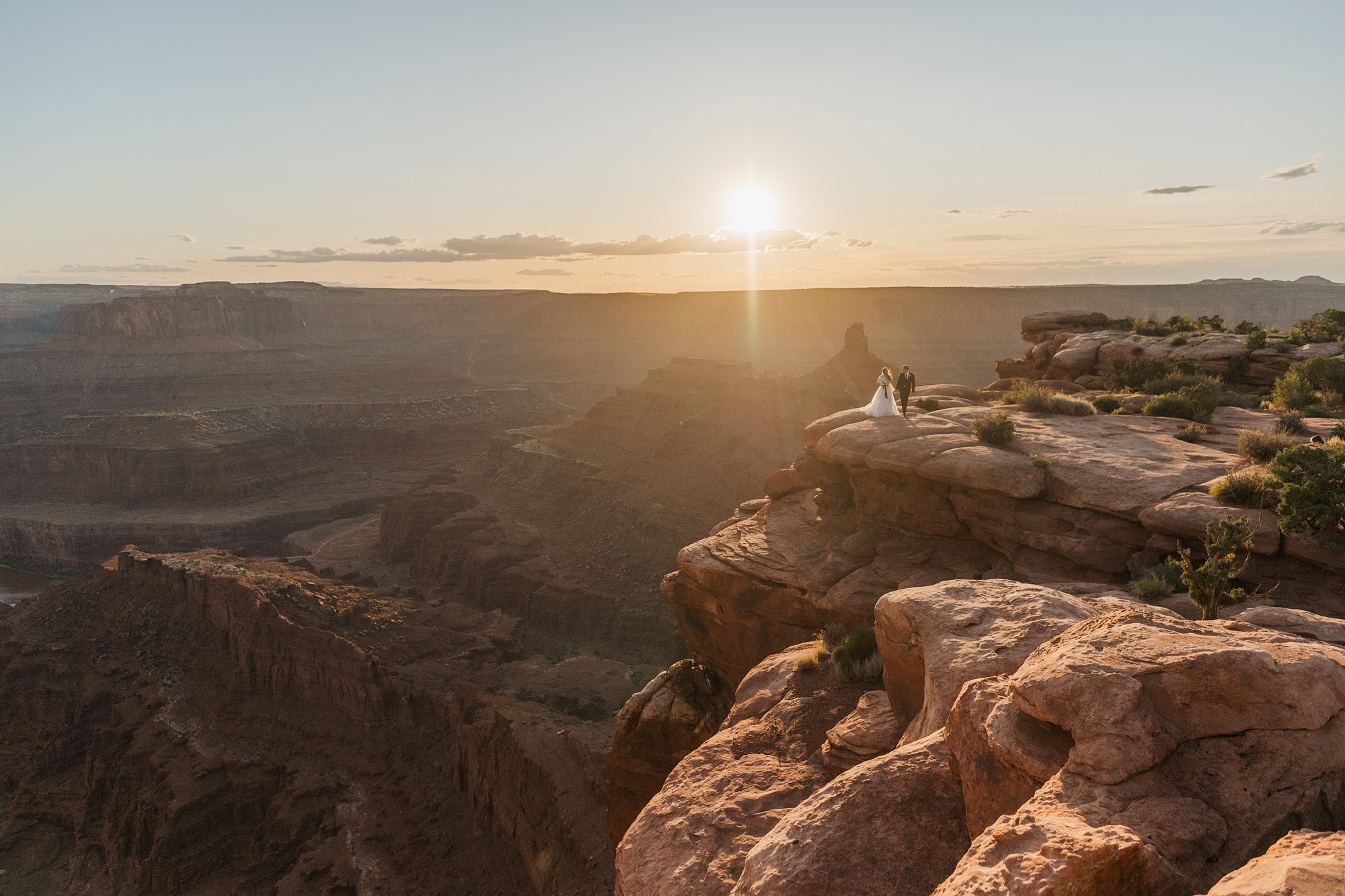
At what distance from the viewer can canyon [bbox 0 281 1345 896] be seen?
6.54 metres

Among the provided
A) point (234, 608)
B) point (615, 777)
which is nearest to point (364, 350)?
point (234, 608)

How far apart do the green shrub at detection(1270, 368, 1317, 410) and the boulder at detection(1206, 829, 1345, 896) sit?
21.1 meters

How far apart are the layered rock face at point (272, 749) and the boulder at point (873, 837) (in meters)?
16.2

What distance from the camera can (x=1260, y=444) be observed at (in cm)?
1636

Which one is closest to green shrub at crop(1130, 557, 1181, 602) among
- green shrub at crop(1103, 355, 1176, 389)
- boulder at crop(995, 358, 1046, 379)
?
green shrub at crop(1103, 355, 1176, 389)

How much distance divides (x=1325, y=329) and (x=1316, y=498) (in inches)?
849

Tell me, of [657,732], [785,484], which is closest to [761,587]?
[657,732]

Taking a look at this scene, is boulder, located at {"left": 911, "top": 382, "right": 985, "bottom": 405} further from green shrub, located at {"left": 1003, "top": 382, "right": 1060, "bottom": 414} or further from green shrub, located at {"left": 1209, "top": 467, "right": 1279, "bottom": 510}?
green shrub, located at {"left": 1209, "top": 467, "right": 1279, "bottom": 510}

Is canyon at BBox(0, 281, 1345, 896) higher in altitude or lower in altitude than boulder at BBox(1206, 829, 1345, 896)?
lower

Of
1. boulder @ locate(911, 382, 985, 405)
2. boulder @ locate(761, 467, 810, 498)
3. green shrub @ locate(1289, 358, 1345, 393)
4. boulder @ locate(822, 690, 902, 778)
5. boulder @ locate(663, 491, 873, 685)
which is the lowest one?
boulder @ locate(663, 491, 873, 685)

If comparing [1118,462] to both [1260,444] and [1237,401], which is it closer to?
[1260,444]

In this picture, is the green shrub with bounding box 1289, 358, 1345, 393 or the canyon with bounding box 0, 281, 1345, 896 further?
the green shrub with bounding box 1289, 358, 1345, 393

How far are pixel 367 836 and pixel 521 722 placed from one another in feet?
20.9

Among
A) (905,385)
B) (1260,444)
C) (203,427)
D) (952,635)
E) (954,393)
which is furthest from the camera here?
(203,427)
